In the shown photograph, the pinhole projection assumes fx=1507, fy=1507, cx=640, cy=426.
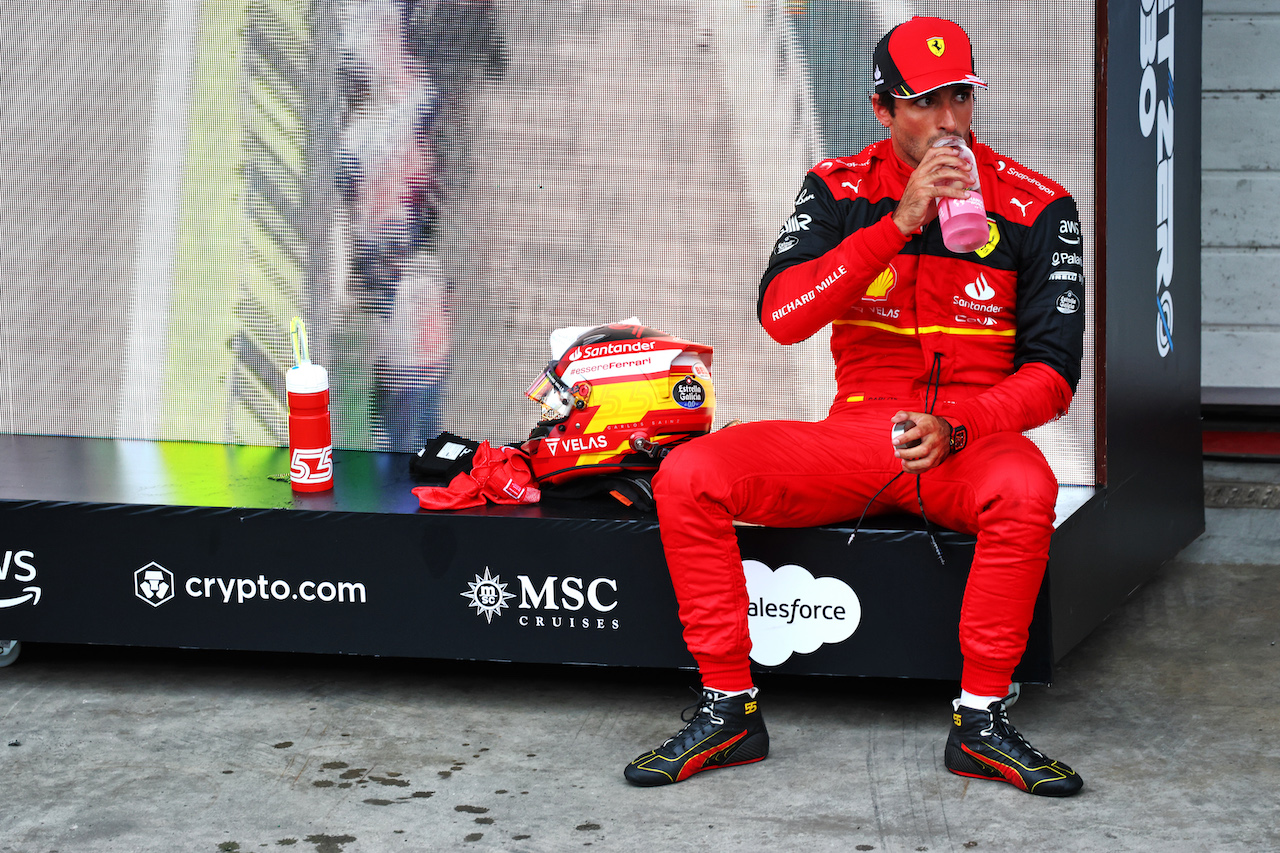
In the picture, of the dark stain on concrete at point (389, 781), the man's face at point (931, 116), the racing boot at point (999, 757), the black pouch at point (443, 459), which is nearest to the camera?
the racing boot at point (999, 757)

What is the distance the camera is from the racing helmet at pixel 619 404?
11.0 feet

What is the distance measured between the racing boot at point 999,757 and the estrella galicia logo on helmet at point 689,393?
0.91 m

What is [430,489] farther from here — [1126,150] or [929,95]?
[1126,150]

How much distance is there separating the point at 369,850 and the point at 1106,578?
1.87m

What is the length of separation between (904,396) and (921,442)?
12.6 inches

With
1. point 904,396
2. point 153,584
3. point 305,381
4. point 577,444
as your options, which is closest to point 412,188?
point 305,381

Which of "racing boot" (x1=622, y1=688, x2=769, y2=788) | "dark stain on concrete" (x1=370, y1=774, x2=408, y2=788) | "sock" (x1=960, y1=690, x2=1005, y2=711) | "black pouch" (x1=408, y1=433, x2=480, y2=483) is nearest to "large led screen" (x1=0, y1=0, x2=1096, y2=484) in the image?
"black pouch" (x1=408, y1=433, x2=480, y2=483)

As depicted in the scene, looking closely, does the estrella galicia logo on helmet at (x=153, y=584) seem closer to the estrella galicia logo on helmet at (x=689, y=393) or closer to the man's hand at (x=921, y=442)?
the estrella galicia logo on helmet at (x=689, y=393)

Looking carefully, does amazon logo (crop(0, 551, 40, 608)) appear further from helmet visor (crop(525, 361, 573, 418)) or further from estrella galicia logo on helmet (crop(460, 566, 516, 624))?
helmet visor (crop(525, 361, 573, 418))

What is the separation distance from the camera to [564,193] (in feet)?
13.0

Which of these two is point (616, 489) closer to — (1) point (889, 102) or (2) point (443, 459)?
(2) point (443, 459)

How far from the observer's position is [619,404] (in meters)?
3.34

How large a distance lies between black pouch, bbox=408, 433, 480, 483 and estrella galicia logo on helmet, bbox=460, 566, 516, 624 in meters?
0.39

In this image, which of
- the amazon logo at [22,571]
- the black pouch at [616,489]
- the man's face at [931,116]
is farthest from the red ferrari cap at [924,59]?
the amazon logo at [22,571]
